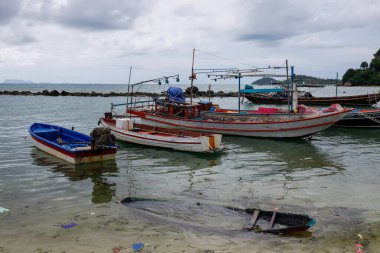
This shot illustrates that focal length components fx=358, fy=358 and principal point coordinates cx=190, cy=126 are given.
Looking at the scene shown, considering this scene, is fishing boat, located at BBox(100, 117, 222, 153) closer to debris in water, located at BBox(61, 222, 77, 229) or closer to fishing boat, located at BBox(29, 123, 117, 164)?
fishing boat, located at BBox(29, 123, 117, 164)

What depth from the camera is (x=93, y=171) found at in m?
14.2

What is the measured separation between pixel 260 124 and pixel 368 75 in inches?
5123

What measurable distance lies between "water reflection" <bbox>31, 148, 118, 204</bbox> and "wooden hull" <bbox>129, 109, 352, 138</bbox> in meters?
8.76

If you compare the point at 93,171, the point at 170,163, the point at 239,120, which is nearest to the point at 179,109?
the point at 239,120

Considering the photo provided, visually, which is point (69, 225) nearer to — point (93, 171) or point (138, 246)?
point (138, 246)

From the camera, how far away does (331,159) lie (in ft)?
55.3

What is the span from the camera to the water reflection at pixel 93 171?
1135cm

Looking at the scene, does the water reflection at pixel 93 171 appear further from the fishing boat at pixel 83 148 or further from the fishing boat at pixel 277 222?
the fishing boat at pixel 277 222

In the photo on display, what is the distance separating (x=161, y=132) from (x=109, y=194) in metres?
9.88

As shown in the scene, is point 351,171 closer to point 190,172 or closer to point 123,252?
point 190,172

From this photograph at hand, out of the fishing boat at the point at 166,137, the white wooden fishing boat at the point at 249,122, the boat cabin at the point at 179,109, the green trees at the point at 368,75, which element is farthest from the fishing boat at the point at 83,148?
the green trees at the point at 368,75

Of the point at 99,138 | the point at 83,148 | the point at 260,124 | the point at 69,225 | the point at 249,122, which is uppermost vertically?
the point at 249,122

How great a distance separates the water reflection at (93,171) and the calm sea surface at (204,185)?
3cm

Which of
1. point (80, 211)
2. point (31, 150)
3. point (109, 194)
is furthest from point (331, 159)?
point (31, 150)
